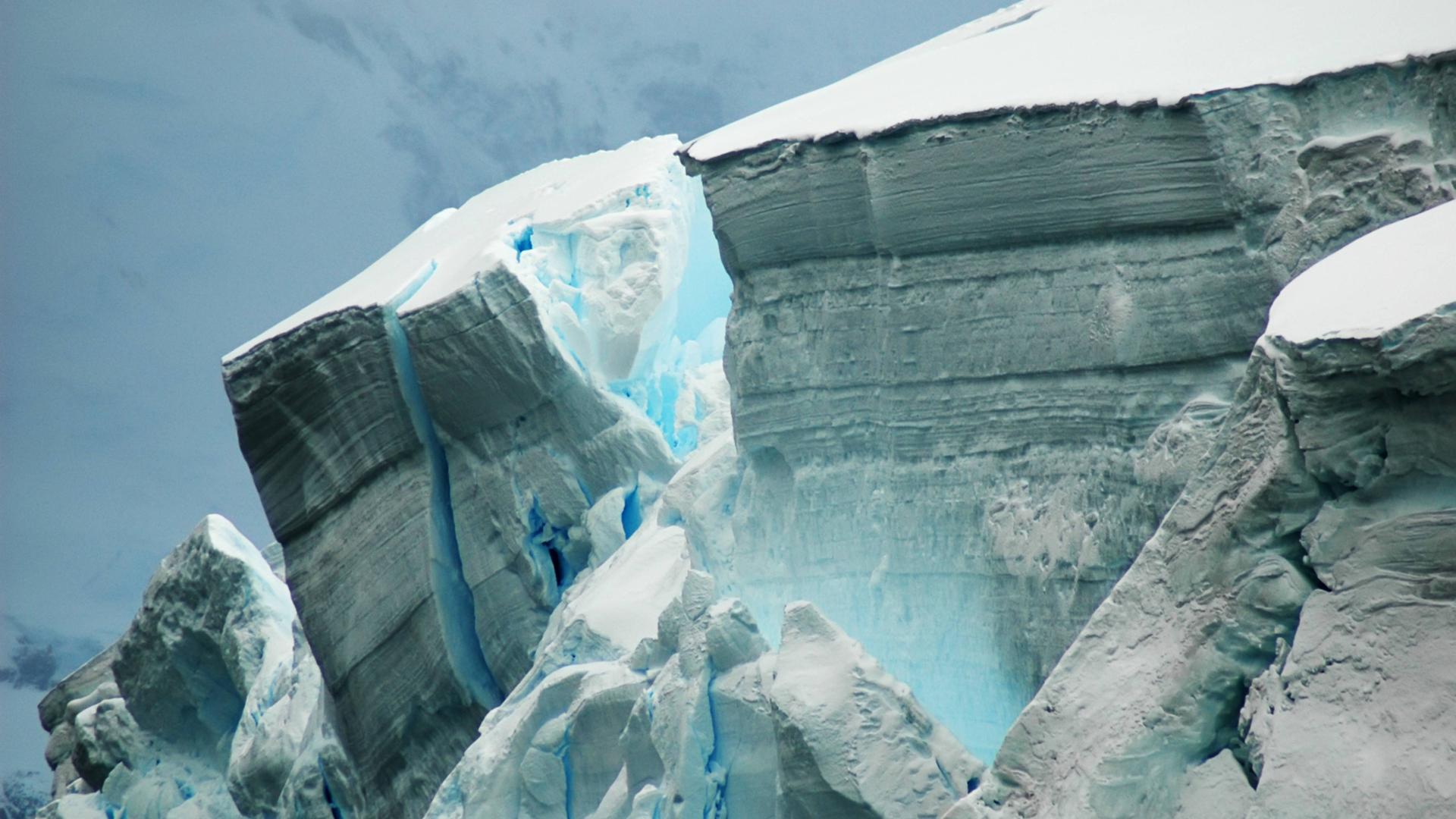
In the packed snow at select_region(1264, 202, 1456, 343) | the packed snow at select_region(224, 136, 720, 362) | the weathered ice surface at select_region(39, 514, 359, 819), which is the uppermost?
the packed snow at select_region(224, 136, 720, 362)

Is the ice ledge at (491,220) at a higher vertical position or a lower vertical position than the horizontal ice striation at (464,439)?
higher

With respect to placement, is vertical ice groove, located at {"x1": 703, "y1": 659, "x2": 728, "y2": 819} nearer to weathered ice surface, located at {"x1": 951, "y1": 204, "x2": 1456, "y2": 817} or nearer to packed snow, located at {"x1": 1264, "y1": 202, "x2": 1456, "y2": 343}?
weathered ice surface, located at {"x1": 951, "y1": 204, "x2": 1456, "y2": 817}

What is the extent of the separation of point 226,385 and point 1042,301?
176 inches

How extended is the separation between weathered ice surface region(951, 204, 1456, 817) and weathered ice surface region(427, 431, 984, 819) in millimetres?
925

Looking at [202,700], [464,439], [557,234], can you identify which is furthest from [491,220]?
[202,700]

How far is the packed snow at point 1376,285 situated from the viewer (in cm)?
365

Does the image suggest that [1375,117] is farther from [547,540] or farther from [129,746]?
[129,746]

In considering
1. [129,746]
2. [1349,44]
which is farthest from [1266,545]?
[129,746]

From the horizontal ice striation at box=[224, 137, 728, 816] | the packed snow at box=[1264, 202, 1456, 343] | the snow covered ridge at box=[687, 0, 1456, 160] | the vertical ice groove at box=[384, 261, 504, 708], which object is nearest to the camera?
the packed snow at box=[1264, 202, 1456, 343]

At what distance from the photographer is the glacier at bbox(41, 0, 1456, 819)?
153 inches

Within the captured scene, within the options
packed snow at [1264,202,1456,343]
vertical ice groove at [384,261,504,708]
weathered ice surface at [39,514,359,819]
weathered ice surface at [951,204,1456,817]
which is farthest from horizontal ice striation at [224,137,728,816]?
packed snow at [1264,202,1456,343]

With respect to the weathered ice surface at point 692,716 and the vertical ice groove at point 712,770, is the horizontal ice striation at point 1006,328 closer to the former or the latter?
the weathered ice surface at point 692,716

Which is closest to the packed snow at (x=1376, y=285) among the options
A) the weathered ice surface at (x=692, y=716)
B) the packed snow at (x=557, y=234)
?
the weathered ice surface at (x=692, y=716)

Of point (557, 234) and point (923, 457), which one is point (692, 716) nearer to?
point (923, 457)
